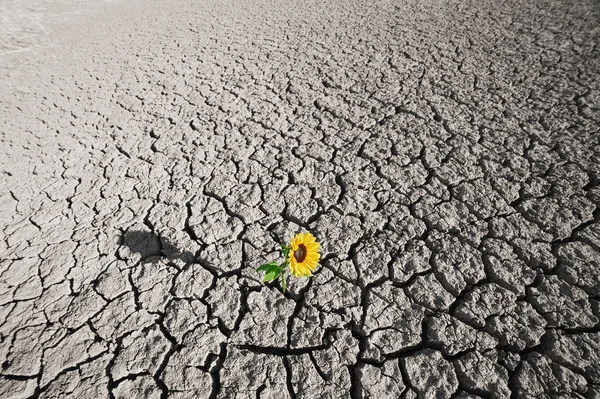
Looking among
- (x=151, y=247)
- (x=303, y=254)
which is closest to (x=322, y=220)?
(x=303, y=254)

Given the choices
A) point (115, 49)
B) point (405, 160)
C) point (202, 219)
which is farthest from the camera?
point (115, 49)

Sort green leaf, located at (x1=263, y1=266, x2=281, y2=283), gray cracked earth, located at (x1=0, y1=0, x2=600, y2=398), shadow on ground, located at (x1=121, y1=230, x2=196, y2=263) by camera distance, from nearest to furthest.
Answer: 1. gray cracked earth, located at (x1=0, y1=0, x2=600, y2=398)
2. green leaf, located at (x1=263, y1=266, x2=281, y2=283)
3. shadow on ground, located at (x1=121, y1=230, x2=196, y2=263)

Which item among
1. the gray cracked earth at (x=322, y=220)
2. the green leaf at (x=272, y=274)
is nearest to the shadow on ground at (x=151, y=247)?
the gray cracked earth at (x=322, y=220)

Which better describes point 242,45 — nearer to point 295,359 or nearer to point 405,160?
point 405,160

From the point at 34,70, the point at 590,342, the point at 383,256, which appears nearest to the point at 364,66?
the point at 383,256

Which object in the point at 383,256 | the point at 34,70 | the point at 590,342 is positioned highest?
the point at 590,342

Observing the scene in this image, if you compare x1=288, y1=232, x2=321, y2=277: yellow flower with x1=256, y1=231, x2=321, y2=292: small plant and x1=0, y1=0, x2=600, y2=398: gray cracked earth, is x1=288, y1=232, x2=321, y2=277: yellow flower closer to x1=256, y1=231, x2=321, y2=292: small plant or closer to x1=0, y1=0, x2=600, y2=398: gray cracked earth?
x1=256, y1=231, x2=321, y2=292: small plant

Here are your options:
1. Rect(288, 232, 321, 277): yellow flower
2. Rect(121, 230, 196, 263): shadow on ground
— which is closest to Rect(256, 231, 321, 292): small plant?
Rect(288, 232, 321, 277): yellow flower
